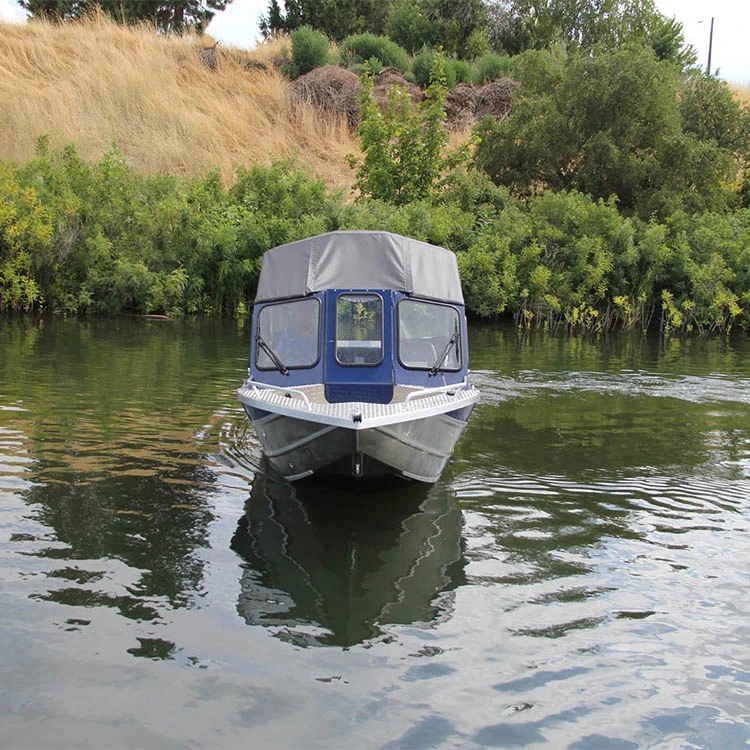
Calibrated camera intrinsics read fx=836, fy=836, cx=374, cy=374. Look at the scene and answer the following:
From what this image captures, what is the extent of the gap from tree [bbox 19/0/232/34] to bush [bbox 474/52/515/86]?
55.1 ft

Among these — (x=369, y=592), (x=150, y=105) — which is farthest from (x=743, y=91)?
(x=369, y=592)

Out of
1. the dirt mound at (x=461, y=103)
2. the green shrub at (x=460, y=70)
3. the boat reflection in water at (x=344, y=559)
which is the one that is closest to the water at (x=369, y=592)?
the boat reflection in water at (x=344, y=559)

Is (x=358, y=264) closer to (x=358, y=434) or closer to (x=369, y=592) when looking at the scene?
(x=358, y=434)

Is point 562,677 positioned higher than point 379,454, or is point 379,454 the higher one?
point 379,454

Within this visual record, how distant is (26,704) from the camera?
14.3 ft

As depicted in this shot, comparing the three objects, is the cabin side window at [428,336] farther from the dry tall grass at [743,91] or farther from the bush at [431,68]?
the dry tall grass at [743,91]

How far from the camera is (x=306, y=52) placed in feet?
150

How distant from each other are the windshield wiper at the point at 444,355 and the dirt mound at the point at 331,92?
3588 cm

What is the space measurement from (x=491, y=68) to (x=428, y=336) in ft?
142

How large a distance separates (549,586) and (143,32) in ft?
145

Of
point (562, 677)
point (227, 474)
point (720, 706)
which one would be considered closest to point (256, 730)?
point (562, 677)

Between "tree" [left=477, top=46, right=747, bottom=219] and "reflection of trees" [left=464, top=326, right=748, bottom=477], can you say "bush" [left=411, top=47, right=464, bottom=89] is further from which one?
"reflection of trees" [left=464, top=326, right=748, bottom=477]

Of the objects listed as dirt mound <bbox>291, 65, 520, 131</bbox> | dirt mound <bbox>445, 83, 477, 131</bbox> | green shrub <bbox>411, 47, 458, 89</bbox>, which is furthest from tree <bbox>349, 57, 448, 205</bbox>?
green shrub <bbox>411, 47, 458, 89</bbox>

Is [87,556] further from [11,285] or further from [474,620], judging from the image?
[11,285]
